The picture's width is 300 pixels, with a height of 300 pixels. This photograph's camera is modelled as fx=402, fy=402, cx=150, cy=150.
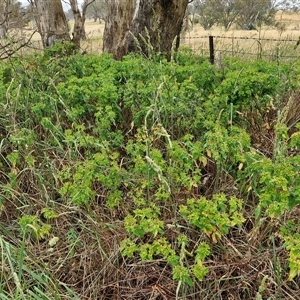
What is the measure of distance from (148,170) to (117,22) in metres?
4.17

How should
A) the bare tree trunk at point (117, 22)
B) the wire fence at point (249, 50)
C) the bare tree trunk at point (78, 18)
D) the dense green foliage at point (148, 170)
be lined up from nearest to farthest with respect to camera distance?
the dense green foliage at point (148, 170), the wire fence at point (249, 50), the bare tree trunk at point (117, 22), the bare tree trunk at point (78, 18)

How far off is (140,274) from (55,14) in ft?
17.6

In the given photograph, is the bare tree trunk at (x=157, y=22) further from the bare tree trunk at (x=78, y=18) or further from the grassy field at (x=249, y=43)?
the bare tree trunk at (x=78, y=18)

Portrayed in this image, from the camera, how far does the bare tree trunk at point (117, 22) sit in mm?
5629

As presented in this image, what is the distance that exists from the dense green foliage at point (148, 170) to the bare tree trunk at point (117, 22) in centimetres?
214

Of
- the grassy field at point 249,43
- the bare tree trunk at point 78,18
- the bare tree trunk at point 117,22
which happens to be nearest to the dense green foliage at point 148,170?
the grassy field at point 249,43

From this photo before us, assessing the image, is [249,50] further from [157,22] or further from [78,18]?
[78,18]

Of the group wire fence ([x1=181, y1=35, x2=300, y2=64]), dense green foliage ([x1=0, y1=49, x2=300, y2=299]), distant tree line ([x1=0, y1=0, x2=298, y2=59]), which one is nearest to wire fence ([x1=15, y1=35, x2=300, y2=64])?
wire fence ([x1=181, y1=35, x2=300, y2=64])

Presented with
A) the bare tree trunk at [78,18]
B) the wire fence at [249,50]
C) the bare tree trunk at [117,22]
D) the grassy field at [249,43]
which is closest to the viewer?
the wire fence at [249,50]

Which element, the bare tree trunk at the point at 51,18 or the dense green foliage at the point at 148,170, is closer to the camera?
the dense green foliage at the point at 148,170

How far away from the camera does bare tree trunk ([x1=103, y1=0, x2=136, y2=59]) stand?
18.5 feet

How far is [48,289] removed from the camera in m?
1.94

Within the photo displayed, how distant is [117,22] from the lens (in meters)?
5.72

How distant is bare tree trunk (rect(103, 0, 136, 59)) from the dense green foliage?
84.2 inches
